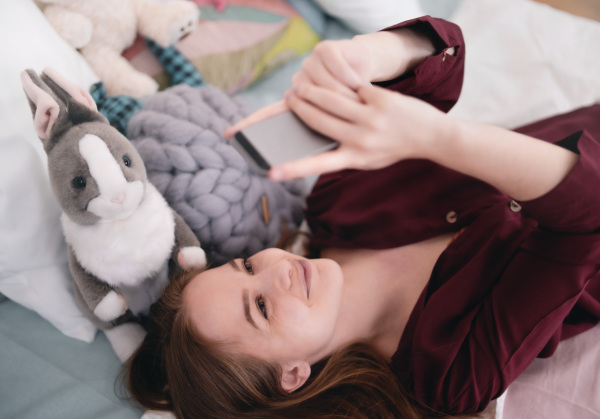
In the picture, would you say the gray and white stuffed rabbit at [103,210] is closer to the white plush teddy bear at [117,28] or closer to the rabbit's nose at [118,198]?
the rabbit's nose at [118,198]

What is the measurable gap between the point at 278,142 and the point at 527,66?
97cm

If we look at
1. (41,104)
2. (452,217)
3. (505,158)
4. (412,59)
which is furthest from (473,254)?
(41,104)

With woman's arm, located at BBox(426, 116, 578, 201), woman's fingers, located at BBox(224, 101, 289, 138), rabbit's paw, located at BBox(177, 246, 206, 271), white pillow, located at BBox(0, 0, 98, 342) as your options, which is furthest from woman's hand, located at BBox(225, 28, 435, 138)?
white pillow, located at BBox(0, 0, 98, 342)

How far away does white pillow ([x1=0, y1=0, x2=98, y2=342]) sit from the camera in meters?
0.62

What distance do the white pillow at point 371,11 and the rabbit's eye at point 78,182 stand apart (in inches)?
34.9

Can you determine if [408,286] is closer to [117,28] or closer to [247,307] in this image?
[247,307]

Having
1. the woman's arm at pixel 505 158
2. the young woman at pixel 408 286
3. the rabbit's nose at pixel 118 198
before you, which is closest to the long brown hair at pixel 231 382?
the young woman at pixel 408 286

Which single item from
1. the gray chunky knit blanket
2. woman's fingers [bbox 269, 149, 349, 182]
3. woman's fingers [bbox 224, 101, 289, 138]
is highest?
woman's fingers [bbox 224, 101, 289, 138]

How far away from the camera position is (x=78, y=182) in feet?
1.69

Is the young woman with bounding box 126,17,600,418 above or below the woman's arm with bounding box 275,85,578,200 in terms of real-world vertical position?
below

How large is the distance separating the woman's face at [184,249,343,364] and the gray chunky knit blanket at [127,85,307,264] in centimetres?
9

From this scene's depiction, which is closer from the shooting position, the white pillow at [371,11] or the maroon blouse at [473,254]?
the maroon blouse at [473,254]

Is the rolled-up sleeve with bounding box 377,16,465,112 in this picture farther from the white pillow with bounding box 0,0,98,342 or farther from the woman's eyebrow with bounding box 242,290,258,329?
the white pillow with bounding box 0,0,98,342

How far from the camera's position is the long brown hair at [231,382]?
674mm
